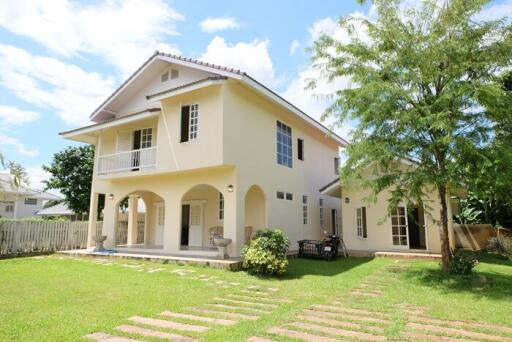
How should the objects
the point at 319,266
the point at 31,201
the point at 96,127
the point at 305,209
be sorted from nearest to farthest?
the point at 319,266, the point at 96,127, the point at 305,209, the point at 31,201

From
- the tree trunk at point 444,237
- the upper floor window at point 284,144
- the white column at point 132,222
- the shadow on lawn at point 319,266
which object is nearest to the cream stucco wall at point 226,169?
the upper floor window at point 284,144

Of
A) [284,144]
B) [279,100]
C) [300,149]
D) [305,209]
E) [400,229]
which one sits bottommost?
[400,229]

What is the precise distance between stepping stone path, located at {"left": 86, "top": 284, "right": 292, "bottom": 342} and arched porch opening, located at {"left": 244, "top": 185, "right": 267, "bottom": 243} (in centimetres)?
697

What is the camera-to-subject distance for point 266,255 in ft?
34.2

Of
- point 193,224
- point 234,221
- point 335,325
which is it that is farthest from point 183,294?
point 193,224

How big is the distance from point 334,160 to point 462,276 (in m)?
13.0

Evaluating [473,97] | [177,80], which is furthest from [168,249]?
[473,97]

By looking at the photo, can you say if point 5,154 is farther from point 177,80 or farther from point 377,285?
point 177,80

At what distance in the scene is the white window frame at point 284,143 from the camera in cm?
1592

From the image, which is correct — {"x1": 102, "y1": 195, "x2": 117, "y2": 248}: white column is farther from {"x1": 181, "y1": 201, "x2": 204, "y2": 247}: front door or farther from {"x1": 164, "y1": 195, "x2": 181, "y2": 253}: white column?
{"x1": 164, "y1": 195, "x2": 181, "y2": 253}: white column

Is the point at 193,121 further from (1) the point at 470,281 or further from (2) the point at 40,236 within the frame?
(1) the point at 470,281

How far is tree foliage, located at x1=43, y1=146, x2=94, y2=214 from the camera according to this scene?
23844mm

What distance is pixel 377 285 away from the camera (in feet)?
30.1

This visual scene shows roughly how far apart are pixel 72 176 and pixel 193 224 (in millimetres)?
12450
